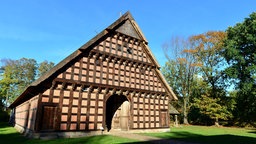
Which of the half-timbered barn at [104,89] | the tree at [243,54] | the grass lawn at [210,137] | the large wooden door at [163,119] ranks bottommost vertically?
the grass lawn at [210,137]

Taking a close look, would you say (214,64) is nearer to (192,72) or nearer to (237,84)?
(192,72)

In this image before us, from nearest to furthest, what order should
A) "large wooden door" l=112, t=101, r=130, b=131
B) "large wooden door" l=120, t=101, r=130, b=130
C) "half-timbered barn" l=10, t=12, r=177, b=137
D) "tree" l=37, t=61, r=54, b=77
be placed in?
"half-timbered barn" l=10, t=12, r=177, b=137 < "large wooden door" l=120, t=101, r=130, b=130 < "large wooden door" l=112, t=101, r=130, b=131 < "tree" l=37, t=61, r=54, b=77

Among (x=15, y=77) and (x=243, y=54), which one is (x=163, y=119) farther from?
(x=15, y=77)

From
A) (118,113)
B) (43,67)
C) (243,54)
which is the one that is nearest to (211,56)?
(243,54)

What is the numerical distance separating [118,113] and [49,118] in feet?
26.0

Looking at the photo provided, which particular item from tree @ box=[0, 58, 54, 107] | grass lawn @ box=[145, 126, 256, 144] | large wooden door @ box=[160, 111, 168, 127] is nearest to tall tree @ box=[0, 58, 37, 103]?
tree @ box=[0, 58, 54, 107]

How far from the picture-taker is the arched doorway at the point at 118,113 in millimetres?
19125

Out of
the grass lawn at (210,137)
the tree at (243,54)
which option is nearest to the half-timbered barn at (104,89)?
the grass lawn at (210,137)

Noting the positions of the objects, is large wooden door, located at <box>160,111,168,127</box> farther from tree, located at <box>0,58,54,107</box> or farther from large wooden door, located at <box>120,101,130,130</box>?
tree, located at <box>0,58,54,107</box>

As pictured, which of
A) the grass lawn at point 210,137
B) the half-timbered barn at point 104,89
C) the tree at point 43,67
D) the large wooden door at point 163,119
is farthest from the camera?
the tree at point 43,67

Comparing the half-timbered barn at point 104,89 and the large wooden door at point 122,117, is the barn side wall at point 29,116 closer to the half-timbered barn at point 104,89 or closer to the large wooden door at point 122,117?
the half-timbered barn at point 104,89

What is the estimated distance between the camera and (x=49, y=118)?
1410 cm

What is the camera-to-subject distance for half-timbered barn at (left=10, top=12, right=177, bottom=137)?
14.4 m

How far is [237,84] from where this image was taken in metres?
30.7
